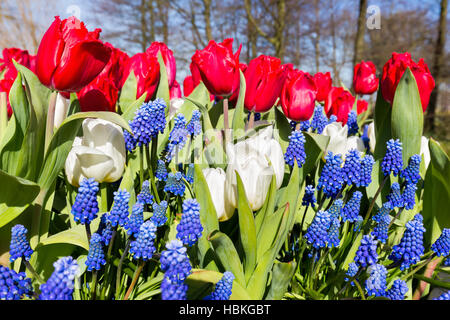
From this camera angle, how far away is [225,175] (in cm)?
72

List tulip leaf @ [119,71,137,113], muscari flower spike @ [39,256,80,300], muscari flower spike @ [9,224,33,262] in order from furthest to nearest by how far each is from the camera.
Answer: tulip leaf @ [119,71,137,113] → muscari flower spike @ [9,224,33,262] → muscari flower spike @ [39,256,80,300]

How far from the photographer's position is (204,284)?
63 cm

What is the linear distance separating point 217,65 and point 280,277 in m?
0.53

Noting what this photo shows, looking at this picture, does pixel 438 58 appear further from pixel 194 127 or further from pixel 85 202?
pixel 85 202

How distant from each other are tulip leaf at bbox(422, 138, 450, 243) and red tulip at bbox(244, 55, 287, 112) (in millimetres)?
407

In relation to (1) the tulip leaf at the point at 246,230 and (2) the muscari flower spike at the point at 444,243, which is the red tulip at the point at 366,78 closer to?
(2) the muscari flower spike at the point at 444,243

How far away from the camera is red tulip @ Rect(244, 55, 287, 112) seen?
0.93 metres

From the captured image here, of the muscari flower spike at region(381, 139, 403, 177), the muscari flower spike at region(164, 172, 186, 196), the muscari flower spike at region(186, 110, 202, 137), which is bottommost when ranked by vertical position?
the muscari flower spike at region(164, 172, 186, 196)

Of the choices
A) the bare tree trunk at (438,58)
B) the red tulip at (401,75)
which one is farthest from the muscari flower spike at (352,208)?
the bare tree trunk at (438,58)

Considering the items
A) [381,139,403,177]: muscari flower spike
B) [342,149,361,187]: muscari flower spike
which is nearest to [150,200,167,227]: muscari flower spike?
[342,149,361,187]: muscari flower spike

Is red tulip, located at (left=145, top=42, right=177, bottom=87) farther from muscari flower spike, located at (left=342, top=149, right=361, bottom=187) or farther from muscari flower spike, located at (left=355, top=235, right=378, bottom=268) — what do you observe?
muscari flower spike, located at (left=355, top=235, right=378, bottom=268)

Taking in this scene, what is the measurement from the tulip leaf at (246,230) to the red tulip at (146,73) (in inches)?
18.0

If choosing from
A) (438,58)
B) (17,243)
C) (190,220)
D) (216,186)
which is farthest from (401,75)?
(438,58)
